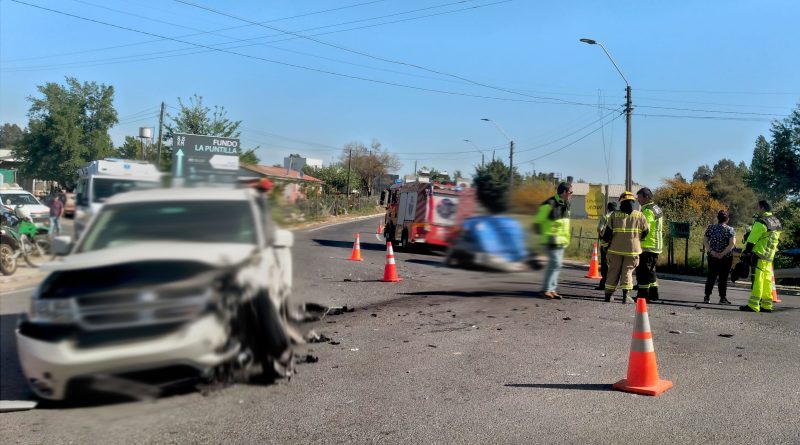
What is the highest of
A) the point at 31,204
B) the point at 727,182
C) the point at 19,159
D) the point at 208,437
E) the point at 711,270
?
the point at 727,182

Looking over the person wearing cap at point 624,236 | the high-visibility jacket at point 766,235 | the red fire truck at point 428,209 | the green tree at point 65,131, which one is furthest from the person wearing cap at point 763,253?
the green tree at point 65,131

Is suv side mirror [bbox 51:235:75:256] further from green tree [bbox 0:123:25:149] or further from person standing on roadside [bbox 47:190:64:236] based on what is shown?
green tree [bbox 0:123:25:149]

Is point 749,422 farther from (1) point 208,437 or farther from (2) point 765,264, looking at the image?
(2) point 765,264

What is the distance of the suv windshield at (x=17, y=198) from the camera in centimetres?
172

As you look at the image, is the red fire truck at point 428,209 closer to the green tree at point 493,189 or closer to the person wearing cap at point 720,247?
the green tree at point 493,189

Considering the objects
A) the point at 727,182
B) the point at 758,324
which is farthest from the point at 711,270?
the point at 727,182

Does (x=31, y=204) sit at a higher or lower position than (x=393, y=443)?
higher

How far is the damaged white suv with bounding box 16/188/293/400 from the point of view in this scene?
1.06m

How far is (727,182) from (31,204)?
58.4 meters

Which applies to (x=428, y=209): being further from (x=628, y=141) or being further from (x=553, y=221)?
(x=628, y=141)

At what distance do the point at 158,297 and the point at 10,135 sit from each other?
108cm

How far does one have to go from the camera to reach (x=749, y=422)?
6.70 metres

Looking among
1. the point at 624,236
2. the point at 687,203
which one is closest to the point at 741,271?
the point at 624,236

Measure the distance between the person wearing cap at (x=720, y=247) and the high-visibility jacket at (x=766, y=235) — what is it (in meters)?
0.47
